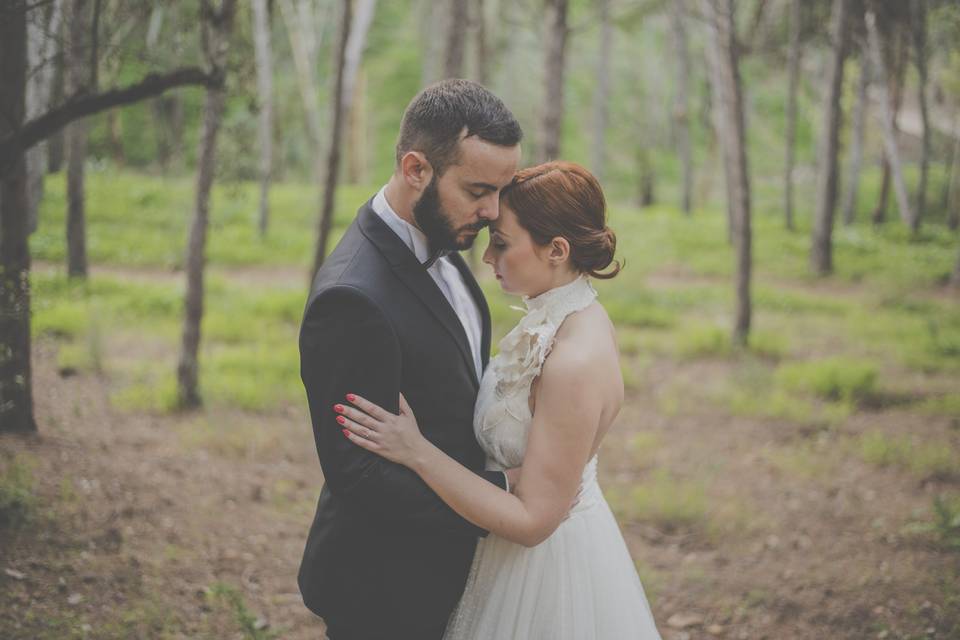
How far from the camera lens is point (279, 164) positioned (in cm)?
2533

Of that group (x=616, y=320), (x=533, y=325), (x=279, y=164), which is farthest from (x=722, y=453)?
(x=279, y=164)

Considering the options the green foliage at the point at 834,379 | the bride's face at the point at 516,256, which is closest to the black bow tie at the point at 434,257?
the bride's face at the point at 516,256

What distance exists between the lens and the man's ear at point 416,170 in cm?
220

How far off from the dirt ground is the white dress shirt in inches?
73.4

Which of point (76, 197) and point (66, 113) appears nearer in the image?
point (66, 113)

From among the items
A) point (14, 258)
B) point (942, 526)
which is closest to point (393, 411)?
point (14, 258)

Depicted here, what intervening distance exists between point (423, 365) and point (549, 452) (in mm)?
423

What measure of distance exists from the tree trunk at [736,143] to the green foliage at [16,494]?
715 centimetres

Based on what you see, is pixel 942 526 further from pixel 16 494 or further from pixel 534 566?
pixel 16 494

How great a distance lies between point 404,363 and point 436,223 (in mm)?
419

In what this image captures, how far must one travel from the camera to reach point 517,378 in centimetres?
226

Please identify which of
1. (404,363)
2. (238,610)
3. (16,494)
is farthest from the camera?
(16,494)

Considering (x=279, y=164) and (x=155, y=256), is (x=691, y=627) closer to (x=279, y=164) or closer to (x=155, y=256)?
(x=155, y=256)

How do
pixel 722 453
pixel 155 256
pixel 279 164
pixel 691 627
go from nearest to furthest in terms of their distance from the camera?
pixel 691 627 → pixel 722 453 → pixel 155 256 → pixel 279 164
